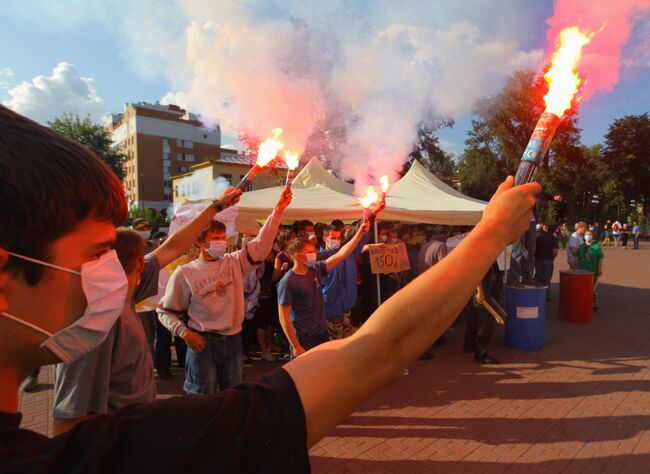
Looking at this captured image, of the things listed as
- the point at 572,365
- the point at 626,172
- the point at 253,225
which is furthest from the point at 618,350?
the point at 626,172

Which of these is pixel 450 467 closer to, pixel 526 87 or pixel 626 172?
pixel 526 87

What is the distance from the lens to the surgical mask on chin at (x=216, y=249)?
12.0 feet

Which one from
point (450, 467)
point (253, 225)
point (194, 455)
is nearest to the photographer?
point (194, 455)

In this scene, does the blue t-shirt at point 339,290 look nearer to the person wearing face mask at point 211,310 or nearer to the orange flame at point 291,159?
the orange flame at point 291,159

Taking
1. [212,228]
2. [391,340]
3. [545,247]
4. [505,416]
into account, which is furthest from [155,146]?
[391,340]

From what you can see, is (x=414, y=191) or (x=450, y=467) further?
(x=414, y=191)

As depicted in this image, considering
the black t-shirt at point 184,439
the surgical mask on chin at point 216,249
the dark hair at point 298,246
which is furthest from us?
the dark hair at point 298,246

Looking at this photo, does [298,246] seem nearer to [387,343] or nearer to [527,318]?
[387,343]

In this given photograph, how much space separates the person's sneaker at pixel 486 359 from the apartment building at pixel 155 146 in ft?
229

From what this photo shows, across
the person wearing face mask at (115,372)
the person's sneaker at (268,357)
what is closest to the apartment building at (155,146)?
the person's sneaker at (268,357)

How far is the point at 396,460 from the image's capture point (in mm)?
3770

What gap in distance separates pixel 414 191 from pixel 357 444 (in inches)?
303

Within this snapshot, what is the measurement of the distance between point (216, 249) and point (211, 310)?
56 centimetres

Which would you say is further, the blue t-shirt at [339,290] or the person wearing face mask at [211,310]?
the blue t-shirt at [339,290]
